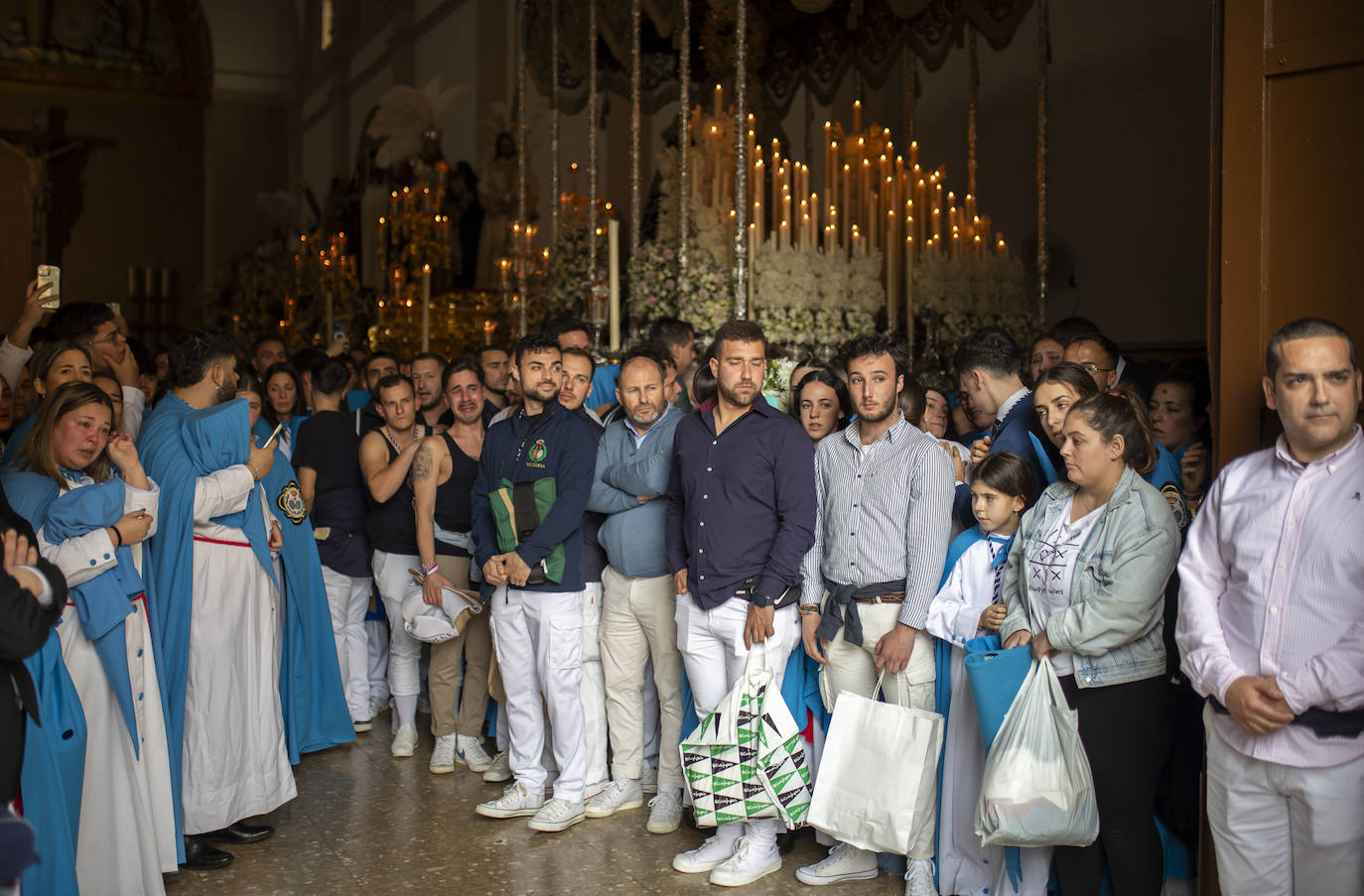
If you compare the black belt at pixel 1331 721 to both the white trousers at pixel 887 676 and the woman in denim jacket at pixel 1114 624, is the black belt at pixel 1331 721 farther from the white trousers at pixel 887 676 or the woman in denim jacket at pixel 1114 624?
the white trousers at pixel 887 676

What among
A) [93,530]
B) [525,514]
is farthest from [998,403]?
[93,530]

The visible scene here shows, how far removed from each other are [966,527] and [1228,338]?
43.9 inches

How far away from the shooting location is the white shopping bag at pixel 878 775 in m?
3.80

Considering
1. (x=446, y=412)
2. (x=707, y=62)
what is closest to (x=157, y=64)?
(x=707, y=62)

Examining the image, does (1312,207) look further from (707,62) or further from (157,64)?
(157,64)

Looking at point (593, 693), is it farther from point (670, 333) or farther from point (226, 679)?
point (670, 333)

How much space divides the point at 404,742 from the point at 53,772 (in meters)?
2.41

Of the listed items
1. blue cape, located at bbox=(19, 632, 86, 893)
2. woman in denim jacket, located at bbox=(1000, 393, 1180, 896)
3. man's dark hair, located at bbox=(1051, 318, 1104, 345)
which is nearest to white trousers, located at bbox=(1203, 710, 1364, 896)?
woman in denim jacket, located at bbox=(1000, 393, 1180, 896)

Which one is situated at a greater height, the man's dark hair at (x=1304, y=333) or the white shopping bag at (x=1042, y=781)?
the man's dark hair at (x=1304, y=333)

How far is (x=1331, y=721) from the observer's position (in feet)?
9.41

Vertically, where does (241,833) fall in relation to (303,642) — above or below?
below

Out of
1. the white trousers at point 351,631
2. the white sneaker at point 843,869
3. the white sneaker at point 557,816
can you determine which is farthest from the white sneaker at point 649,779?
the white trousers at point 351,631

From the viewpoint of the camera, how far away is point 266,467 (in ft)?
15.1

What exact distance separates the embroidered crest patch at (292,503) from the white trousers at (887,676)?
2466 millimetres
